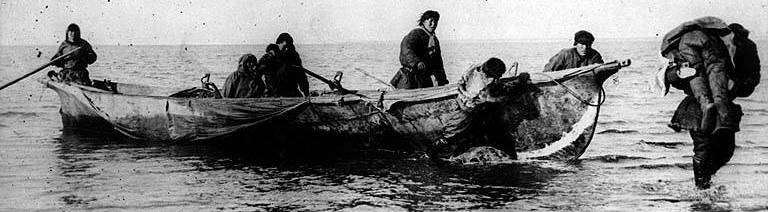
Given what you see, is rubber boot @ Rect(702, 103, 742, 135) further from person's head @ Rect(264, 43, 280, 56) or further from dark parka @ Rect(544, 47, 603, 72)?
person's head @ Rect(264, 43, 280, 56)

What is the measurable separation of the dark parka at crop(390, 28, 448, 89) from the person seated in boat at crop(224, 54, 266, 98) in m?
1.93

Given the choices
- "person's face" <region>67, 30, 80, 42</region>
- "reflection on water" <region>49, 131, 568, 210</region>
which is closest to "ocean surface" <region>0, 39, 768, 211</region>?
"reflection on water" <region>49, 131, 568, 210</region>

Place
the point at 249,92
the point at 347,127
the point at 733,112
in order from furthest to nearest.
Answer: the point at 249,92
the point at 347,127
the point at 733,112

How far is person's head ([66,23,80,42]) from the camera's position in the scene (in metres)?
12.6

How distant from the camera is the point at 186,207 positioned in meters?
6.59

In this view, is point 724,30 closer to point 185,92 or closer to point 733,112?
point 733,112

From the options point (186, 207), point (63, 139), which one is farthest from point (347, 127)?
point (63, 139)

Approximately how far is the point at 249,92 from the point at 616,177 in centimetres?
481

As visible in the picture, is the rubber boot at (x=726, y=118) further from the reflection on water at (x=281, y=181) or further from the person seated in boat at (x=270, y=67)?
the person seated in boat at (x=270, y=67)

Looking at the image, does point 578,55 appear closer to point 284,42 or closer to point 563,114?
point 563,114

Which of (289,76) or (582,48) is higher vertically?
(582,48)

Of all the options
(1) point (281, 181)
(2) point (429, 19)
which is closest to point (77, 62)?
(1) point (281, 181)

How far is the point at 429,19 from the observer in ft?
29.6

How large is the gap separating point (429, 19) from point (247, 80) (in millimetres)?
2748
